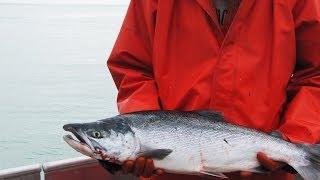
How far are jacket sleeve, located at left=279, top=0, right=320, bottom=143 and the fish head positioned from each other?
835 mm

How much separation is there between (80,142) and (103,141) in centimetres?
11

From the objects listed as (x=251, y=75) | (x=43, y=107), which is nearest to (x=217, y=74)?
(x=251, y=75)

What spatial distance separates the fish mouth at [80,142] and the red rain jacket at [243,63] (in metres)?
0.45

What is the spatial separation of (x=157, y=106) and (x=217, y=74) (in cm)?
38

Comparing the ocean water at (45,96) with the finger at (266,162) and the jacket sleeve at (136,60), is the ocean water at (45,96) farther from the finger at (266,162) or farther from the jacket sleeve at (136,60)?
the finger at (266,162)

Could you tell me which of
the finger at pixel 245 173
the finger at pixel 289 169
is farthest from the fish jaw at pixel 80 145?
the finger at pixel 289 169

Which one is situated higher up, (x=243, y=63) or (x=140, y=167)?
(x=243, y=63)

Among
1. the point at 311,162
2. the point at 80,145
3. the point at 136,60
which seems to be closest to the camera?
the point at 80,145

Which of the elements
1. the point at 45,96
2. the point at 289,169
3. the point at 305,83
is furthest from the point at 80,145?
the point at 45,96

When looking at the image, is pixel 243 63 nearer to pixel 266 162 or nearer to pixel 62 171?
pixel 266 162

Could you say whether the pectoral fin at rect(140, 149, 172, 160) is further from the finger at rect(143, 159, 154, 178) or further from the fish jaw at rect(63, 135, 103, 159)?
the fish jaw at rect(63, 135, 103, 159)

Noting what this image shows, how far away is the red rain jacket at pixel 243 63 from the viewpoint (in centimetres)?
268

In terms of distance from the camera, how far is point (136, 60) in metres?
2.95

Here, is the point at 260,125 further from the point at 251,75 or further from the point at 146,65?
the point at 146,65
